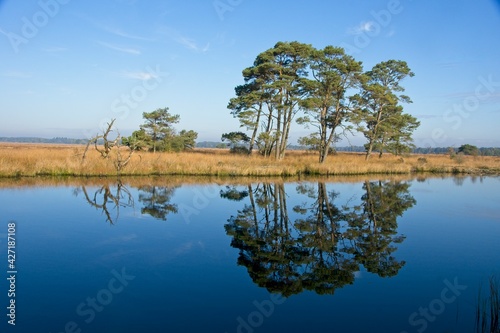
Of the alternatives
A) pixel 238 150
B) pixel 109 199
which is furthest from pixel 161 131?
pixel 109 199

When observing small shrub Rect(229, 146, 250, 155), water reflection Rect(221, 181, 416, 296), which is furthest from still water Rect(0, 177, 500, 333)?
small shrub Rect(229, 146, 250, 155)

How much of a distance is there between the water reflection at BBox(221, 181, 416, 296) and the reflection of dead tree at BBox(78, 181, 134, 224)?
11.9 feet

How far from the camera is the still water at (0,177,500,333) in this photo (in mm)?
4465

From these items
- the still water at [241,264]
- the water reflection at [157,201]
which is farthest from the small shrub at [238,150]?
the still water at [241,264]

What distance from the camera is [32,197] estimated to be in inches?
478

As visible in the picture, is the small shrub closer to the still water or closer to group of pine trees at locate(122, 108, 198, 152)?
group of pine trees at locate(122, 108, 198, 152)

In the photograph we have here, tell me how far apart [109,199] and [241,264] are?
297 inches

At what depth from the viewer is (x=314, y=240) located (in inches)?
313

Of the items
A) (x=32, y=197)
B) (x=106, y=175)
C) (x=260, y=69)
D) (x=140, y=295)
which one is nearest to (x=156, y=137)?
(x=260, y=69)

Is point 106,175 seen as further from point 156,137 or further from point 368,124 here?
point 368,124

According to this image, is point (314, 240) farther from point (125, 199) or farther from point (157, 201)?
point (125, 199)

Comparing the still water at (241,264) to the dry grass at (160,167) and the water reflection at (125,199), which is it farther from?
the dry grass at (160,167)

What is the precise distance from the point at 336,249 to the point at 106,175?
49.4ft

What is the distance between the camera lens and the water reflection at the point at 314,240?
5.88m
